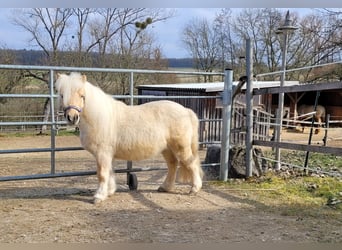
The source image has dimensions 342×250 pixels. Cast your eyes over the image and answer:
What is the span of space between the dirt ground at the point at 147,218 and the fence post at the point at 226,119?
1.42 ft

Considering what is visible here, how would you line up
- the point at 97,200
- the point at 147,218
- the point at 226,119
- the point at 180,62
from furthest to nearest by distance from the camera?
the point at 180,62, the point at 226,119, the point at 97,200, the point at 147,218

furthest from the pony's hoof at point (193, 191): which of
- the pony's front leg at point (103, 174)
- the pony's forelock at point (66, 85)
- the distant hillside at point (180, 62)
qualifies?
the distant hillside at point (180, 62)

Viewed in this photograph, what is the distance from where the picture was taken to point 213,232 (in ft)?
9.77

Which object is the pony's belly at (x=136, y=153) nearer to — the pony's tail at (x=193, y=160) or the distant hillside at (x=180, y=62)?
the pony's tail at (x=193, y=160)

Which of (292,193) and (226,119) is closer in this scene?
(292,193)

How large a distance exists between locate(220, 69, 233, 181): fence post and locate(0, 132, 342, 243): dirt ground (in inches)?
17.0

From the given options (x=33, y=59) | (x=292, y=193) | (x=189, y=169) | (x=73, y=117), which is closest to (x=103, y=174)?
(x=73, y=117)

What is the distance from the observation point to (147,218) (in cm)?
335

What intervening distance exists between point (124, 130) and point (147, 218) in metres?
0.98

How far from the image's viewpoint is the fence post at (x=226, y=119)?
4887 millimetres

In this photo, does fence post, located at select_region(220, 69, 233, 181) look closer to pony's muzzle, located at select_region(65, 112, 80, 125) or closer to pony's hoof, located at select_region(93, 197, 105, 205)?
pony's hoof, located at select_region(93, 197, 105, 205)

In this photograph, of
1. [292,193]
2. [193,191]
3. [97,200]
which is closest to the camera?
[97,200]

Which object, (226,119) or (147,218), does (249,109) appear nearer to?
(226,119)

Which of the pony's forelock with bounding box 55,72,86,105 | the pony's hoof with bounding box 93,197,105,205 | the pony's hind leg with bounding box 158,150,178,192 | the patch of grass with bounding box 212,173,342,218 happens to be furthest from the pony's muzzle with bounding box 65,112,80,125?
the patch of grass with bounding box 212,173,342,218
